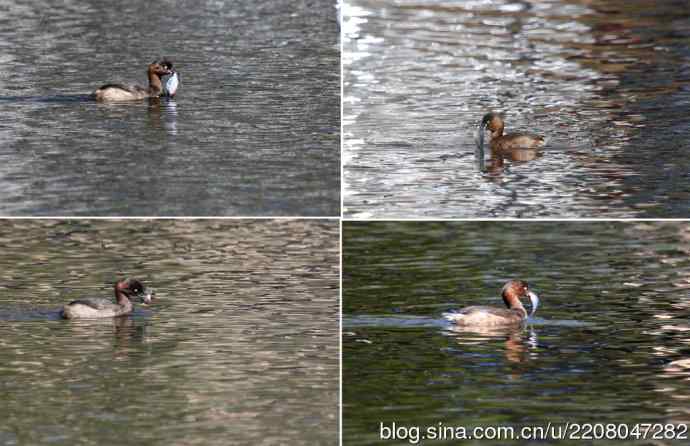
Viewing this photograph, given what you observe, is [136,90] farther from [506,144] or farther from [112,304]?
[506,144]

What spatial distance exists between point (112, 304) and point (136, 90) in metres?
4.16

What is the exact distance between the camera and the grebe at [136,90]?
62.5ft

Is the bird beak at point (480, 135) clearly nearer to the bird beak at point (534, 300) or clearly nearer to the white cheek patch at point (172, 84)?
the bird beak at point (534, 300)

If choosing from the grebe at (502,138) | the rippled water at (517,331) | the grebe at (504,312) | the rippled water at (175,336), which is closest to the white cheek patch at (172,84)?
the rippled water at (175,336)

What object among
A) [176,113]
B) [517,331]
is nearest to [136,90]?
[176,113]

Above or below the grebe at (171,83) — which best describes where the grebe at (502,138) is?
below

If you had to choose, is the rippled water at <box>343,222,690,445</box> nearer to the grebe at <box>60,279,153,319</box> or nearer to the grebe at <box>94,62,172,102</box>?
the grebe at <box>60,279,153,319</box>

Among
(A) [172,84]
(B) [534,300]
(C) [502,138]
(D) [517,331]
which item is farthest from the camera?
(A) [172,84]

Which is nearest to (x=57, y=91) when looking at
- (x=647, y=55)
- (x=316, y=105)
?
(x=316, y=105)

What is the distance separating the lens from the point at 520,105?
18688 mm

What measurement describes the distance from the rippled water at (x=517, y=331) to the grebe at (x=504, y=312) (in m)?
0.17

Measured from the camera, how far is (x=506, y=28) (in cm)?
2377

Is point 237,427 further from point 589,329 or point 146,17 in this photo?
point 146,17

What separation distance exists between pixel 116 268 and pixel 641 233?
6.17 meters
